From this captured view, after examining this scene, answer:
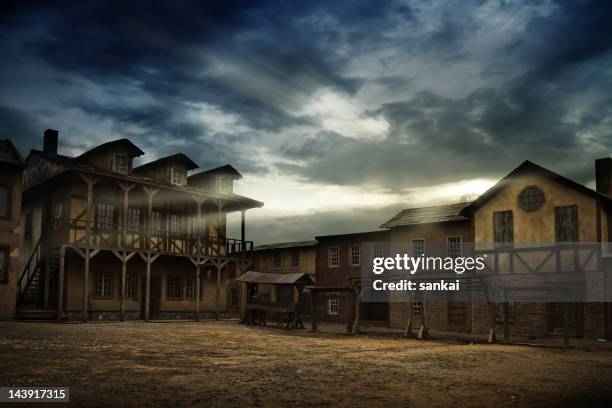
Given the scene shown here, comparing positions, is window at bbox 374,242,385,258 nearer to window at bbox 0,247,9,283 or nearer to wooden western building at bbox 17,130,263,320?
wooden western building at bbox 17,130,263,320

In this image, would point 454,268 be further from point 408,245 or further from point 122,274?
point 122,274

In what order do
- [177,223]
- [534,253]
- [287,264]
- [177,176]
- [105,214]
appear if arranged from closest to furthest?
[534,253] → [105,214] → [177,223] → [177,176] → [287,264]

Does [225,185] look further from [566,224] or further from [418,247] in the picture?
[566,224]

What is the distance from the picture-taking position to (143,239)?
3228 centimetres

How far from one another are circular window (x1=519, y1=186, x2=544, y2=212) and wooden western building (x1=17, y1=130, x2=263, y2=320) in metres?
16.4

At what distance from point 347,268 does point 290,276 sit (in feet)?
33.5

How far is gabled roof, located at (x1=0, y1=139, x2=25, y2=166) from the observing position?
26.5 meters

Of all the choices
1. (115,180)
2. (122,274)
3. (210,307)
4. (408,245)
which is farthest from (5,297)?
(408,245)

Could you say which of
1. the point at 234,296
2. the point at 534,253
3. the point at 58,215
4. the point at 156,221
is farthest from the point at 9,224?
the point at 534,253

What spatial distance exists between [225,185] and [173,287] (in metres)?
7.33

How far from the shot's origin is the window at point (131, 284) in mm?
32312

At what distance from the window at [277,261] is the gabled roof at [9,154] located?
22.2 meters

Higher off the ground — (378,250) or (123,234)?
(123,234)

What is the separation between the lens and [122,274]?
29.5m
